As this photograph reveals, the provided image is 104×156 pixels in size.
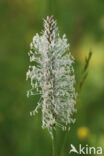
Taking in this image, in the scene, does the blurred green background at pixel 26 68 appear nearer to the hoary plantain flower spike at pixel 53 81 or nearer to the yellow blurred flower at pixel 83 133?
the yellow blurred flower at pixel 83 133

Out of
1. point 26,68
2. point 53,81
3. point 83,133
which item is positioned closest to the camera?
point 53,81

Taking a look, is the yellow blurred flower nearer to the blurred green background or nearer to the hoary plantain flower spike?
the blurred green background

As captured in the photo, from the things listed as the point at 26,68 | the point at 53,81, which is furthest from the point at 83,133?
the point at 53,81

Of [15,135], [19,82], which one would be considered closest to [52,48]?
[15,135]

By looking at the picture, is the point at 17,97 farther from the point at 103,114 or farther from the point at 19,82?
the point at 103,114

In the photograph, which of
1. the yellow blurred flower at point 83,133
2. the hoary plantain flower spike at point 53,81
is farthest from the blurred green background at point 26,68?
the hoary plantain flower spike at point 53,81

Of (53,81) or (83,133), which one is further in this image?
(83,133)

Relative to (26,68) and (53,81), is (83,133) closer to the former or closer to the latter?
(26,68)

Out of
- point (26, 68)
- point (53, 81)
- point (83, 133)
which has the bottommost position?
point (83, 133)

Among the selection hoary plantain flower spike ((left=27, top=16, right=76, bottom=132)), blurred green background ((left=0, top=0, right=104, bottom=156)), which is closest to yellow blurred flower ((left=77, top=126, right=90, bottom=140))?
blurred green background ((left=0, top=0, right=104, bottom=156))
